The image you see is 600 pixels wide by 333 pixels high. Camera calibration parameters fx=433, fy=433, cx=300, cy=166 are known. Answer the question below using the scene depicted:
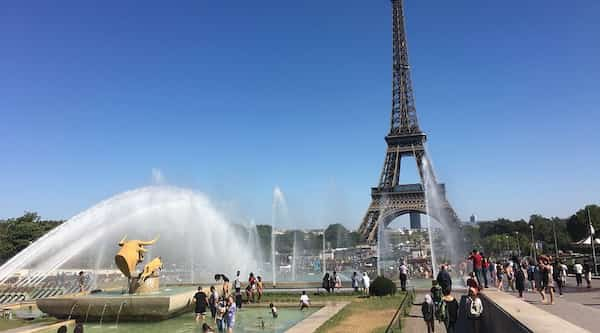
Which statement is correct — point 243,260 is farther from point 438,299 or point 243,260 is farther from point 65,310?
point 438,299

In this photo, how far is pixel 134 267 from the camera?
59.8 ft

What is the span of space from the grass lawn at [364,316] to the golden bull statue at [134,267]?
8.14m

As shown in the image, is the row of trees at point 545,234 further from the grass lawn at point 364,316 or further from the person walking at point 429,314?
the person walking at point 429,314

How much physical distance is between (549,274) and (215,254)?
25639 millimetres

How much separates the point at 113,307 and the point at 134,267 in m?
2.16

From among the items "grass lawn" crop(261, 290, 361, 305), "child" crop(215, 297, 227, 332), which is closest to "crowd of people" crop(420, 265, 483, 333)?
"child" crop(215, 297, 227, 332)

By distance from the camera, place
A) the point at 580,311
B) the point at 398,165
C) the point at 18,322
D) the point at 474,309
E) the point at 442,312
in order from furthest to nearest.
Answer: the point at 398,165, the point at 18,322, the point at 442,312, the point at 580,311, the point at 474,309

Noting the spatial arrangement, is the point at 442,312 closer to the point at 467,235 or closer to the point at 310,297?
the point at 310,297

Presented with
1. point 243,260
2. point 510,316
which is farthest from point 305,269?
point 510,316

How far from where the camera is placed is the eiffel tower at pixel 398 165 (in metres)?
69.9

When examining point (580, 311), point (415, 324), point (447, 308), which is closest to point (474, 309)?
point (447, 308)

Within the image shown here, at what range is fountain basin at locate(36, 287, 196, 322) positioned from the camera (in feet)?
53.2

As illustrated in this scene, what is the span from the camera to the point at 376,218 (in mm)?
70062

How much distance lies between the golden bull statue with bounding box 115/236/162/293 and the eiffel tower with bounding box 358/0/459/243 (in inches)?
1948
